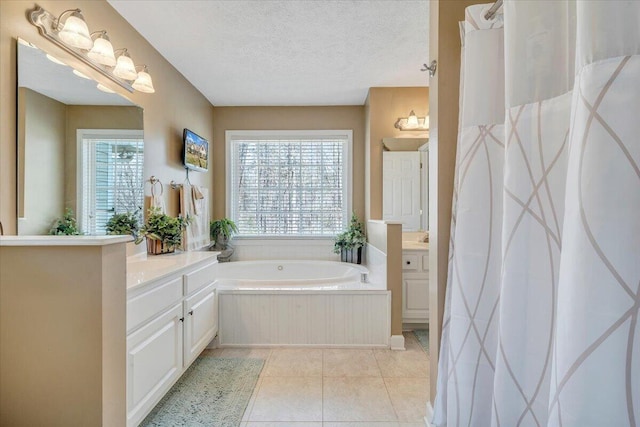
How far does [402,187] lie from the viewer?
357 cm

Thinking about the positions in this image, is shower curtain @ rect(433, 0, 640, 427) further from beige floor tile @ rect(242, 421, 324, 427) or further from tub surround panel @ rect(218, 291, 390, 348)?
tub surround panel @ rect(218, 291, 390, 348)

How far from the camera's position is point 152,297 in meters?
1.60

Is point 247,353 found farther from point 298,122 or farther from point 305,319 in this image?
point 298,122

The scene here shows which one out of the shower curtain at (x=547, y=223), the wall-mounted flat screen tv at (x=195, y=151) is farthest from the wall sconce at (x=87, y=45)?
the shower curtain at (x=547, y=223)

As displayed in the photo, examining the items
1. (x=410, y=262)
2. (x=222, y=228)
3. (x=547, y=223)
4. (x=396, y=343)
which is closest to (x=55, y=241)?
(x=547, y=223)

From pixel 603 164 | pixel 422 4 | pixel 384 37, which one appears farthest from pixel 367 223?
pixel 603 164

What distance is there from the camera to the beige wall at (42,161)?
147 cm

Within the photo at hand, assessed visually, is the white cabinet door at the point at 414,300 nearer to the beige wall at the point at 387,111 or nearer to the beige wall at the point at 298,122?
the beige wall at the point at 387,111

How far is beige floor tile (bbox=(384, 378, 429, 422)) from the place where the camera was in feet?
5.92

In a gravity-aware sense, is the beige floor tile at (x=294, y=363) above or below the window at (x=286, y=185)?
below

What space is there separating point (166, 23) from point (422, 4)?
1.76m

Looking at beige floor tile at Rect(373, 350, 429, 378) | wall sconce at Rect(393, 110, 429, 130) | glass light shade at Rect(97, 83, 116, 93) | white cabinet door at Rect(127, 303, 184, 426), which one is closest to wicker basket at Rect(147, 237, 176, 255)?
white cabinet door at Rect(127, 303, 184, 426)

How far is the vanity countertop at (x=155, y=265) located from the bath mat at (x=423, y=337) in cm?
193

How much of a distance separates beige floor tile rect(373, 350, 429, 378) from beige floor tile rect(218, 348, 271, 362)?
35.1 inches
